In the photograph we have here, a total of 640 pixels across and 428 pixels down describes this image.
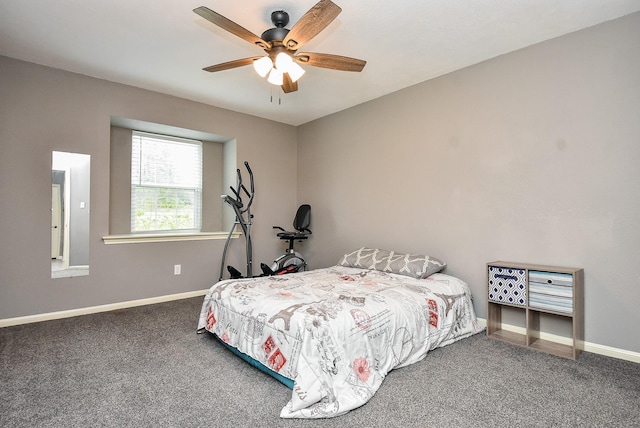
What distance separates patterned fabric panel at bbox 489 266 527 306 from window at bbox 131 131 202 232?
3960 mm

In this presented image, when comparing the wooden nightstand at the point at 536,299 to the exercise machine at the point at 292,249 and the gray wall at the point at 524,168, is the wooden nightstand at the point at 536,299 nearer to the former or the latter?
the gray wall at the point at 524,168

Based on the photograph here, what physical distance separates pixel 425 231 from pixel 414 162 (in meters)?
0.82

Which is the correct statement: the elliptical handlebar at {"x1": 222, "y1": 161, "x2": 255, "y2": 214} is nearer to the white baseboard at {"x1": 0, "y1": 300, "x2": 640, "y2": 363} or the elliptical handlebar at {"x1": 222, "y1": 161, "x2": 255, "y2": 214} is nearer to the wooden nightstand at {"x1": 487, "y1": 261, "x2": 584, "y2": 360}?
the white baseboard at {"x1": 0, "y1": 300, "x2": 640, "y2": 363}

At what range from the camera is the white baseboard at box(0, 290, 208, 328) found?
326 centimetres

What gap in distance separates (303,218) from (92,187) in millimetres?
2729

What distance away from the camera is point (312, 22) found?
209 cm

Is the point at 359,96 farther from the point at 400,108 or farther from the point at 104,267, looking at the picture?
the point at 104,267

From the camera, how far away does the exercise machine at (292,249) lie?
449 centimetres

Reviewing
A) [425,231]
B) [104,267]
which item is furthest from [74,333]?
[425,231]

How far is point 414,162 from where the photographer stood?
152 inches

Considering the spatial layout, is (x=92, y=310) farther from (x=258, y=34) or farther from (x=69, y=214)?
(x=258, y=34)

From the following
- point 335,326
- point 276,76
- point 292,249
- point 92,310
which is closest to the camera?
point 335,326

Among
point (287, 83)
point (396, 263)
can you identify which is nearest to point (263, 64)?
point (287, 83)

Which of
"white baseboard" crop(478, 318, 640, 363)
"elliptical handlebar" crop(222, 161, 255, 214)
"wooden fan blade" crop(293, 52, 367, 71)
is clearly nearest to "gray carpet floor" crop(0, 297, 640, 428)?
"white baseboard" crop(478, 318, 640, 363)
